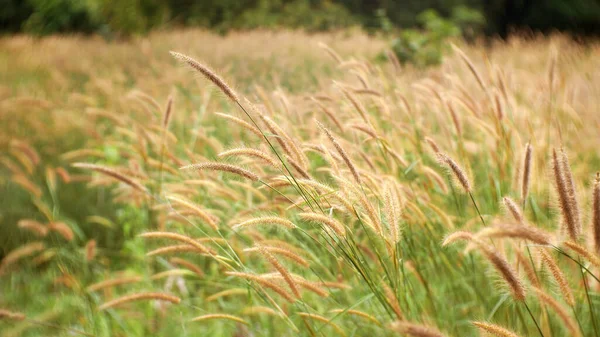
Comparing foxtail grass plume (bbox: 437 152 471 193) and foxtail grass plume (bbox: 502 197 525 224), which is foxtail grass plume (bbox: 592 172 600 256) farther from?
foxtail grass plume (bbox: 437 152 471 193)

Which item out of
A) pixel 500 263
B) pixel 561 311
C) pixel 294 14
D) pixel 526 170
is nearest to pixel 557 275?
pixel 561 311

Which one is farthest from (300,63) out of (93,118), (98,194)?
(98,194)

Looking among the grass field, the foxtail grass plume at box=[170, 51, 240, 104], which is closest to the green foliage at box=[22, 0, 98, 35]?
the grass field

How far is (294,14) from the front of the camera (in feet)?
43.9

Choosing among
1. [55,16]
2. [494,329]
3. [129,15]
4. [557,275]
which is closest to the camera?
[494,329]

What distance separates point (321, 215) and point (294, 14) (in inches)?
517

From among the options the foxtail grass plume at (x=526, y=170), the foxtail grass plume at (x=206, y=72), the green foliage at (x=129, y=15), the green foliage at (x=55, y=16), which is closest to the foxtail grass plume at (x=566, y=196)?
the foxtail grass plume at (x=526, y=170)

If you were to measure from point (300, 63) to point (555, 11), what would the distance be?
10.8 m

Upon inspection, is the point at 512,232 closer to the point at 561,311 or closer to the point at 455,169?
the point at 455,169

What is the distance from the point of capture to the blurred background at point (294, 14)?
42.4 feet

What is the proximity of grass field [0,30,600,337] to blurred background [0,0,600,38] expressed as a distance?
316 inches

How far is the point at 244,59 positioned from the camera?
23.1ft

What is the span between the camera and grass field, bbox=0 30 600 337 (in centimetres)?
110

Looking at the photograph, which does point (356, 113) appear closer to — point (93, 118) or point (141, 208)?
point (141, 208)
